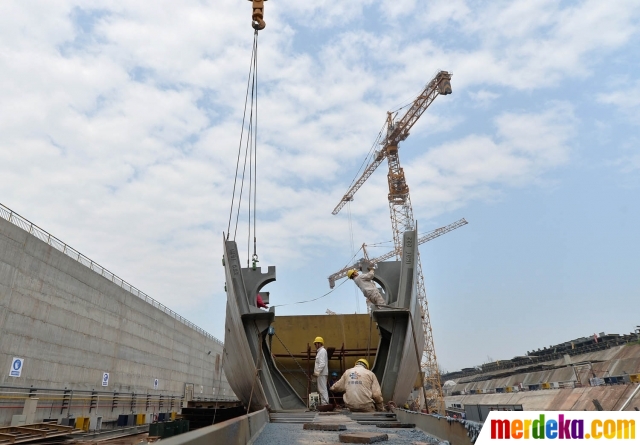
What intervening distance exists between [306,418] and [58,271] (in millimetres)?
12846

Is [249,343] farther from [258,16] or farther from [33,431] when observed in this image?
[258,16]

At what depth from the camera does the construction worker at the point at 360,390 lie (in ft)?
18.6

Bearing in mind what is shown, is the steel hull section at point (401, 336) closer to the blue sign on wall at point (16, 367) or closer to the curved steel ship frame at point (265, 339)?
the curved steel ship frame at point (265, 339)

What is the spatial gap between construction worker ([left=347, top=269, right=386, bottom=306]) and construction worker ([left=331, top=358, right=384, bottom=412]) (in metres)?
2.19

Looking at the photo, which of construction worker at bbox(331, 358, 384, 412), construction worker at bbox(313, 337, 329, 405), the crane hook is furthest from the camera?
the crane hook

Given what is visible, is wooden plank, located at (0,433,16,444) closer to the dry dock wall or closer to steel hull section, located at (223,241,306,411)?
steel hull section, located at (223,241,306,411)

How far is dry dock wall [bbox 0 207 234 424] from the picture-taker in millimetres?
12328

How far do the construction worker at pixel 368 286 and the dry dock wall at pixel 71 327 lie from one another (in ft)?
33.7

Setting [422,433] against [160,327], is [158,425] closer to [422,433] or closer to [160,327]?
[422,433]

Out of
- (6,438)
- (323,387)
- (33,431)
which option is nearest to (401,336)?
(323,387)

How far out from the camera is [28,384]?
12703mm

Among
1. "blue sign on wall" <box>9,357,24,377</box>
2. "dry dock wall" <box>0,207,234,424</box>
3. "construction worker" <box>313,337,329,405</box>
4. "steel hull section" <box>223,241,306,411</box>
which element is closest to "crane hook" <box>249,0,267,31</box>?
"steel hull section" <box>223,241,306,411</box>

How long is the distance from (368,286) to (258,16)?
23.4 feet

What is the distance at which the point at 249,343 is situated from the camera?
23.3ft
